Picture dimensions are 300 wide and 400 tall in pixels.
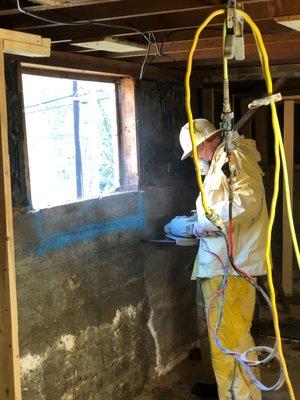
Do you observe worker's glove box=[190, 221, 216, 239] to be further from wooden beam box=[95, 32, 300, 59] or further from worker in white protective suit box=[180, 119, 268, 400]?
wooden beam box=[95, 32, 300, 59]

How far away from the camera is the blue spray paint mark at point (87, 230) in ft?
8.21

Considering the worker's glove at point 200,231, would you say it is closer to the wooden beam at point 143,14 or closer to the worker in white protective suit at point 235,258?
the worker in white protective suit at point 235,258

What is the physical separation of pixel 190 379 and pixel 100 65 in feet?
6.84

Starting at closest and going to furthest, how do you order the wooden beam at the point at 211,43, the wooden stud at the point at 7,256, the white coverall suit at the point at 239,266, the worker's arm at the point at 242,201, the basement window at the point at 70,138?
the wooden stud at the point at 7,256, the wooden beam at the point at 211,43, the basement window at the point at 70,138, the worker's arm at the point at 242,201, the white coverall suit at the point at 239,266

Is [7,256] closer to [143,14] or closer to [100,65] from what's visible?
[143,14]

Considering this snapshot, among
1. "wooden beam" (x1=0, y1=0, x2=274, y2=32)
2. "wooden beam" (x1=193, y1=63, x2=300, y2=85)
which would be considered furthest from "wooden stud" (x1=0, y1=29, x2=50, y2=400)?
"wooden beam" (x1=193, y1=63, x2=300, y2=85)

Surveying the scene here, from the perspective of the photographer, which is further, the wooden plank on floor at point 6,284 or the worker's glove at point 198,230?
the worker's glove at point 198,230

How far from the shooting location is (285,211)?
4.88m

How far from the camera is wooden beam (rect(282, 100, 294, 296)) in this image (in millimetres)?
4719

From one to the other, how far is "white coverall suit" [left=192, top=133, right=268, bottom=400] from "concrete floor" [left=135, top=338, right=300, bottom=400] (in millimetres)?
400

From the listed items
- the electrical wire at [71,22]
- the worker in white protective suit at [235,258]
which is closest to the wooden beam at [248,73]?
the worker in white protective suit at [235,258]

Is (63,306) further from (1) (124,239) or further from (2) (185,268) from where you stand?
(2) (185,268)

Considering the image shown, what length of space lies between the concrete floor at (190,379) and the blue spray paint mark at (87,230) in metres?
1.00

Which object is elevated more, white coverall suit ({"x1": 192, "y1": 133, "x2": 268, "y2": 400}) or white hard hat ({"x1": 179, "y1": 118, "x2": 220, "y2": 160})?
white hard hat ({"x1": 179, "y1": 118, "x2": 220, "y2": 160})
